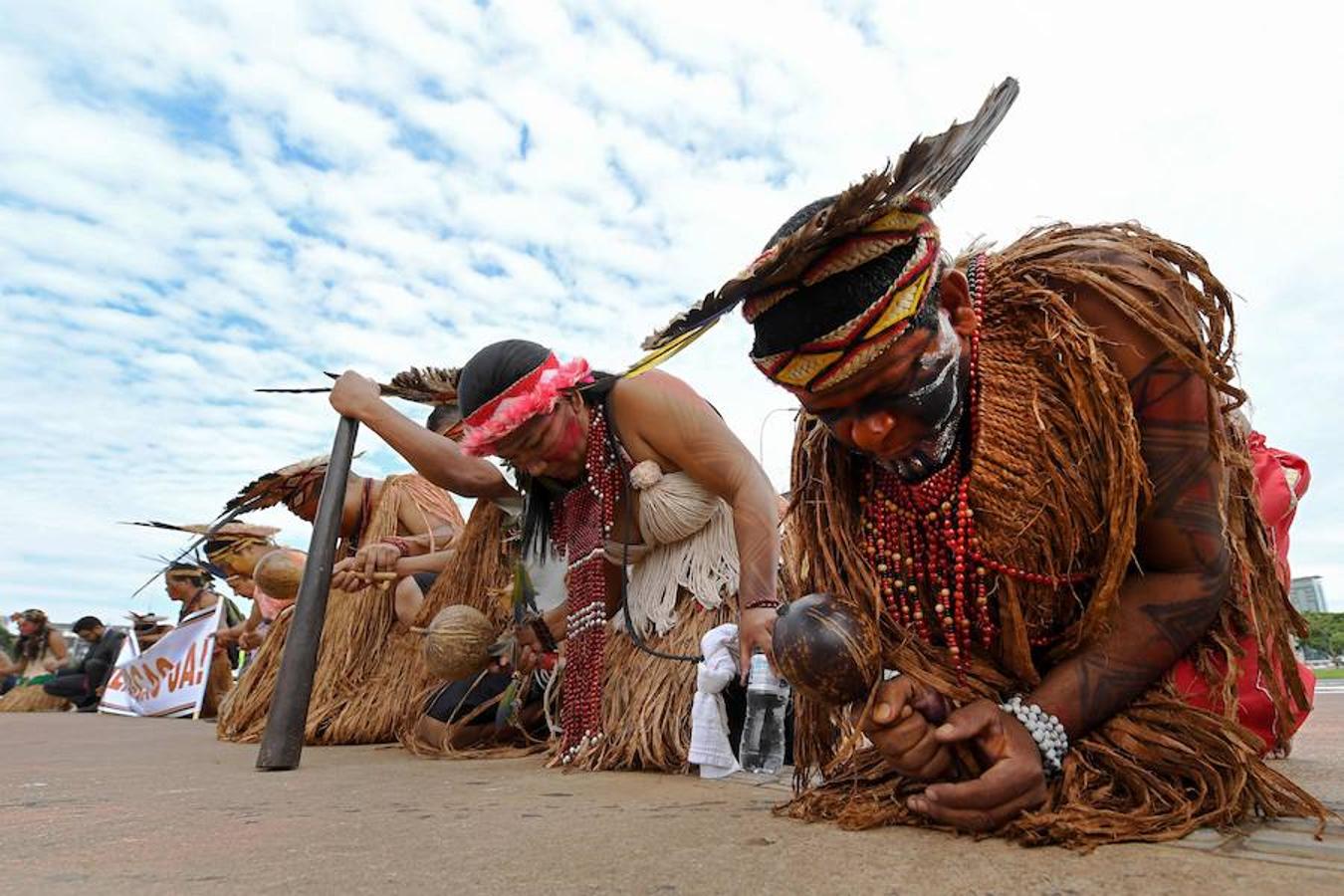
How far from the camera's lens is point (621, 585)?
111 inches

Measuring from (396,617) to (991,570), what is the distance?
3097 mm

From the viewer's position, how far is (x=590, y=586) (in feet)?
8.62

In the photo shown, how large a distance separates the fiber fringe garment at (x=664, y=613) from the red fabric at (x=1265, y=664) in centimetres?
132

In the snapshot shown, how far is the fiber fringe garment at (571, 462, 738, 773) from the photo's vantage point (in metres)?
2.40

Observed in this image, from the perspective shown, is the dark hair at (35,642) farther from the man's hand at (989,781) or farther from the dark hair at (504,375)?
the man's hand at (989,781)

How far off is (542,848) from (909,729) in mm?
540

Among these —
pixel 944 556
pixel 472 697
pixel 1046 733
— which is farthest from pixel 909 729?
pixel 472 697

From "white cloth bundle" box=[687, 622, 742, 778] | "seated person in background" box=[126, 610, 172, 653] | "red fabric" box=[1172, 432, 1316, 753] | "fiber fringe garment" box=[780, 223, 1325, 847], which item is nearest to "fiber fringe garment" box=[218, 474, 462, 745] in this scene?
"white cloth bundle" box=[687, 622, 742, 778]

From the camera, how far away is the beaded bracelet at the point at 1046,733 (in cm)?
127

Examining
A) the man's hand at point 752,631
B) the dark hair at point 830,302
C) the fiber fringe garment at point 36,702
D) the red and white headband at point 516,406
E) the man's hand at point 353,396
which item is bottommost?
the fiber fringe garment at point 36,702

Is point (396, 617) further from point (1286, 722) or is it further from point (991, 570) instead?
point (1286, 722)

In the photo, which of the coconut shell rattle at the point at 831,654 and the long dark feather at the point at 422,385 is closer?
the coconut shell rattle at the point at 831,654

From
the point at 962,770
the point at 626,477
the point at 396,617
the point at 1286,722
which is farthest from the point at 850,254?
the point at 396,617

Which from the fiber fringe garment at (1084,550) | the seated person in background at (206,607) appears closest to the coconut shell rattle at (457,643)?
the fiber fringe garment at (1084,550)
